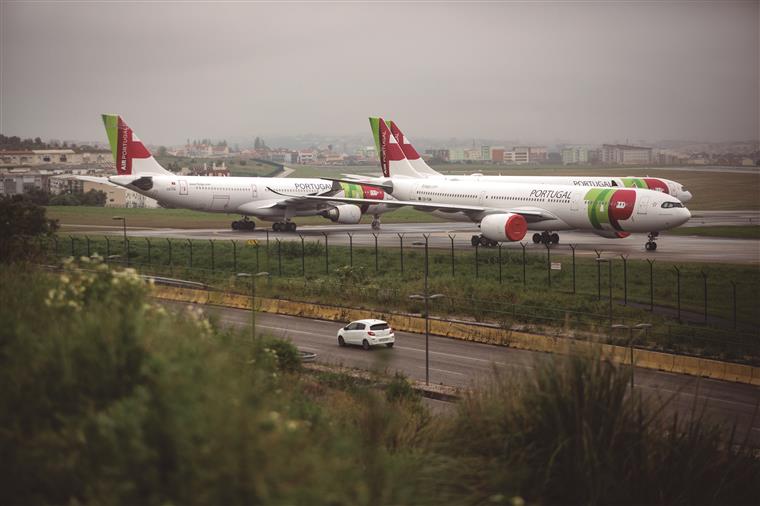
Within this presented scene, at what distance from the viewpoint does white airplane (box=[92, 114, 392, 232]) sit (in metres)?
76.6

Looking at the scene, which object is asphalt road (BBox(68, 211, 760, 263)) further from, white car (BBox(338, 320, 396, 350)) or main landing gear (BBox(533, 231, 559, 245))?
white car (BBox(338, 320, 396, 350))

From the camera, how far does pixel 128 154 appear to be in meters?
79.8

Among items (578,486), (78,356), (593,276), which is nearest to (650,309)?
(593,276)

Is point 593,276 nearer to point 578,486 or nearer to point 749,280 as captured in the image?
point 749,280

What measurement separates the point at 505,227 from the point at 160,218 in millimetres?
49509

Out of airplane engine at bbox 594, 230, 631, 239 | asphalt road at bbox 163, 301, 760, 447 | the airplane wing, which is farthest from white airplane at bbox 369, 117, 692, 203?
asphalt road at bbox 163, 301, 760, 447

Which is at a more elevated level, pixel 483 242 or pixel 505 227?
pixel 505 227

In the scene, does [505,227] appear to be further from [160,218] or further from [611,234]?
[160,218]

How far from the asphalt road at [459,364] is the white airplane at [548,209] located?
69.0 feet

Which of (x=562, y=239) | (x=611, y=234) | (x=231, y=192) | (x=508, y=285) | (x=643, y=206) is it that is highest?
(x=231, y=192)

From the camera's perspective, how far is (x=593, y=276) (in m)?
51.7

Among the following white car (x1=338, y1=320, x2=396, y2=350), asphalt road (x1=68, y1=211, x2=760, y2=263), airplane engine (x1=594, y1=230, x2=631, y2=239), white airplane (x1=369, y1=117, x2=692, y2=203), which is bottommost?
Answer: white car (x1=338, y1=320, x2=396, y2=350)

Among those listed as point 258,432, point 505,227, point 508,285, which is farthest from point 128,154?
point 258,432

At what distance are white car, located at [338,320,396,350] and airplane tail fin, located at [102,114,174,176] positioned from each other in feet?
146
